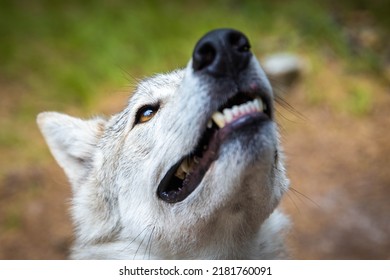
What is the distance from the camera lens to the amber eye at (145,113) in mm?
2926

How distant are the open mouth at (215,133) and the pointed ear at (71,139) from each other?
1.04m

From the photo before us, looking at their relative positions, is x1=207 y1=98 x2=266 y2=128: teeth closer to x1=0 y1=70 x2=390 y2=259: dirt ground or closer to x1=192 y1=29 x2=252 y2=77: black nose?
x1=192 y1=29 x2=252 y2=77: black nose

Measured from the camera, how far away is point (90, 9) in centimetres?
808

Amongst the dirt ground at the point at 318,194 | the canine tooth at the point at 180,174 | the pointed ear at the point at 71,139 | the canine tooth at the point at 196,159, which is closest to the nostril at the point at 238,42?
the canine tooth at the point at 196,159

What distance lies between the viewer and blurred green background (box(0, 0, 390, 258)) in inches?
243

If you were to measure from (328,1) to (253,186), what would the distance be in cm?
608

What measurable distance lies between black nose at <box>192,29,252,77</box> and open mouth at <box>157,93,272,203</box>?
0.14 meters

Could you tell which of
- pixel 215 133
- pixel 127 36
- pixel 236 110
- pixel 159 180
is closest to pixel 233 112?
pixel 236 110

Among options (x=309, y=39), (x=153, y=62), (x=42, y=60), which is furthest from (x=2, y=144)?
(x=309, y=39)

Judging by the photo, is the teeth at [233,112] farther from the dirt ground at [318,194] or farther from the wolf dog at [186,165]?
the dirt ground at [318,194]

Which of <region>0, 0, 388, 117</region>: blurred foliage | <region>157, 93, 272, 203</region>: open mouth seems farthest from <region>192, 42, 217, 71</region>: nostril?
<region>0, 0, 388, 117</region>: blurred foliage

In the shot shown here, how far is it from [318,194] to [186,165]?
353 centimetres

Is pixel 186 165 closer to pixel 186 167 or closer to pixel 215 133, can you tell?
pixel 186 167

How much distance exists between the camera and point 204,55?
238 centimetres
